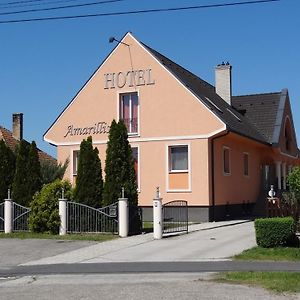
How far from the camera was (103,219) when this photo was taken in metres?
21.0

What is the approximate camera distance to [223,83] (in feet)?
118

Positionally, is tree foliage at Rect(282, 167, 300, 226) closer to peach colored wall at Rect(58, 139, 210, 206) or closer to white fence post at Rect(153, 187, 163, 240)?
white fence post at Rect(153, 187, 163, 240)

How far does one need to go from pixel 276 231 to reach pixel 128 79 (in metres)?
14.8

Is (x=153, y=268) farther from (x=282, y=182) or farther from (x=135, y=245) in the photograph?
(x=282, y=182)

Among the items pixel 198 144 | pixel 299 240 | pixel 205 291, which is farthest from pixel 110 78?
pixel 205 291

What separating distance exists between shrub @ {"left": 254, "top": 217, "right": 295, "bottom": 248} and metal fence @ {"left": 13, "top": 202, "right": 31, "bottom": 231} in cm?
1022

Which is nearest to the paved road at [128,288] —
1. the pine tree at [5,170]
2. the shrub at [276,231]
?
the shrub at [276,231]

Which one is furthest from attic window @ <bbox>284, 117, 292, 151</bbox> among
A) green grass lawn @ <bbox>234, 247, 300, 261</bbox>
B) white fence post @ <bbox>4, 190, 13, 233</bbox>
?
green grass lawn @ <bbox>234, 247, 300, 261</bbox>

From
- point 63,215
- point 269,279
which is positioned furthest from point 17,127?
point 269,279

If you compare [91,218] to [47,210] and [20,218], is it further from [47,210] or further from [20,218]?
[20,218]

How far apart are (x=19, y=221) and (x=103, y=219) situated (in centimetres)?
392

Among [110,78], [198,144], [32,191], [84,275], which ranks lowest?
[84,275]

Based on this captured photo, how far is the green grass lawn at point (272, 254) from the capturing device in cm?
1440

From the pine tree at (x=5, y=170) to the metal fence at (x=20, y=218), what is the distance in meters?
1.56
